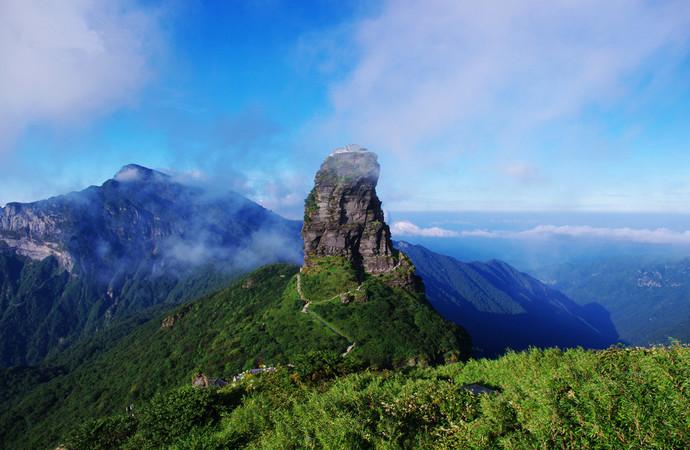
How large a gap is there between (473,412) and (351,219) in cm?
11545

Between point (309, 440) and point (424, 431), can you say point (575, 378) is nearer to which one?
point (424, 431)

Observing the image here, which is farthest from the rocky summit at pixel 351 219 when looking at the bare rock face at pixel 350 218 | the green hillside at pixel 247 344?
the green hillside at pixel 247 344

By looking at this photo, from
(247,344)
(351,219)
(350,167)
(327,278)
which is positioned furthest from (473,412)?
(350,167)

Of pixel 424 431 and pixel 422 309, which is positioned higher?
pixel 424 431

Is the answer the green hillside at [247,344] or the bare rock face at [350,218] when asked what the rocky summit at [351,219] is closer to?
the bare rock face at [350,218]

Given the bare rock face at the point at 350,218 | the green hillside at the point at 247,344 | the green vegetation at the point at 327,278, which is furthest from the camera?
the bare rock face at the point at 350,218

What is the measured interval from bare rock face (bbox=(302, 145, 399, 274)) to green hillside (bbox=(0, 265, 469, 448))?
924 cm

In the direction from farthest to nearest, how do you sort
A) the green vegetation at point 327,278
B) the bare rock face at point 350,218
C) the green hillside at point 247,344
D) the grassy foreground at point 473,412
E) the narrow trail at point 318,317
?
the bare rock face at point 350,218 < the green vegetation at point 327,278 < the green hillside at point 247,344 < the narrow trail at point 318,317 < the grassy foreground at point 473,412

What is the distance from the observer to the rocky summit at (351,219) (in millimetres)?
132125

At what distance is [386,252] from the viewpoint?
134 meters

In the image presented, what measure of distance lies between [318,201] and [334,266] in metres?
23.7

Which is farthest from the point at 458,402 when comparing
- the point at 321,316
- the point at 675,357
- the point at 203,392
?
the point at 321,316

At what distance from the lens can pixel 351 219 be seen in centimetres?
13388

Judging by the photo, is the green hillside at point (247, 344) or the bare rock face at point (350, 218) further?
the bare rock face at point (350, 218)
